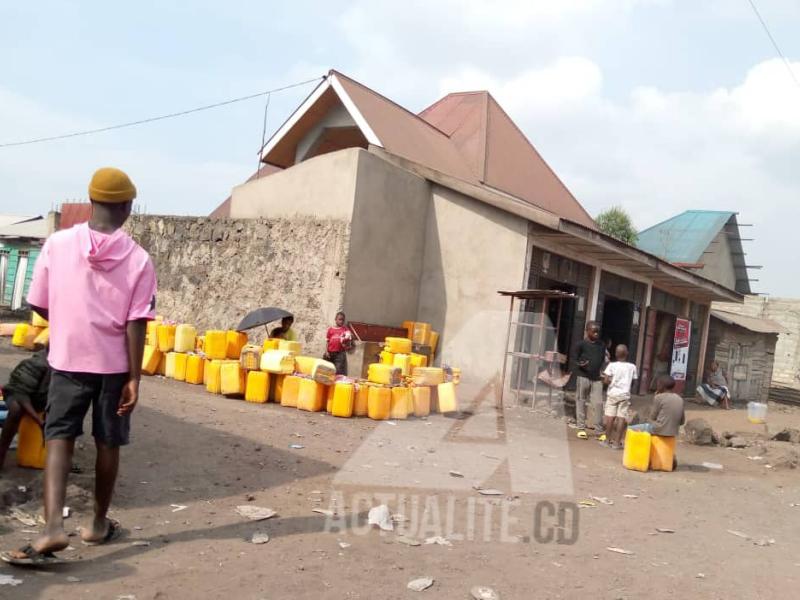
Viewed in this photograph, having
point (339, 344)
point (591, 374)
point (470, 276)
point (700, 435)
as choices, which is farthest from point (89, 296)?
point (700, 435)

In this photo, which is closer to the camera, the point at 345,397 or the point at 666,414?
the point at 666,414

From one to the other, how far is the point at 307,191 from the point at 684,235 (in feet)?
80.5

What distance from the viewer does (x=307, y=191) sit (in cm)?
1249

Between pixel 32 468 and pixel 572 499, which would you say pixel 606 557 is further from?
pixel 32 468

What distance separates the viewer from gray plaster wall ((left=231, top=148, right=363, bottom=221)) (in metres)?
11.8

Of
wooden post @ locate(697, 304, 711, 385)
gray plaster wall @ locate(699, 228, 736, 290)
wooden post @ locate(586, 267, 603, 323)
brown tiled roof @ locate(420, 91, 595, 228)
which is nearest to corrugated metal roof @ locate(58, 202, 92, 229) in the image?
brown tiled roof @ locate(420, 91, 595, 228)

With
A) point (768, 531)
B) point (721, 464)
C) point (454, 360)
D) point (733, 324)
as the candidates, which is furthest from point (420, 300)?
point (733, 324)

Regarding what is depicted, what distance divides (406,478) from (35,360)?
318 centimetres

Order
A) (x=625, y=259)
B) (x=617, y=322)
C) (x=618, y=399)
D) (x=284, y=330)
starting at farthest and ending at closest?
(x=617, y=322)
(x=625, y=259)
(x=284, y=330)
(x=618, y=399)

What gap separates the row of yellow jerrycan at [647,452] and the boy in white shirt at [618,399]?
1.28 meters

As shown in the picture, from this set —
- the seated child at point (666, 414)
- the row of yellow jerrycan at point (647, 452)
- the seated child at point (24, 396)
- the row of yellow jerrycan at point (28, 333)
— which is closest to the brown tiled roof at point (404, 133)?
the row of yellow jerrycan at point (28, 333)

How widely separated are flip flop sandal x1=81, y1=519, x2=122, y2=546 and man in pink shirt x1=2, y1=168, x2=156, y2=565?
0.21 meters

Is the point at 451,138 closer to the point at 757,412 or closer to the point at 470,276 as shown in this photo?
the point at 470,276

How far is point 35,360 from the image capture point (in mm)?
4637
